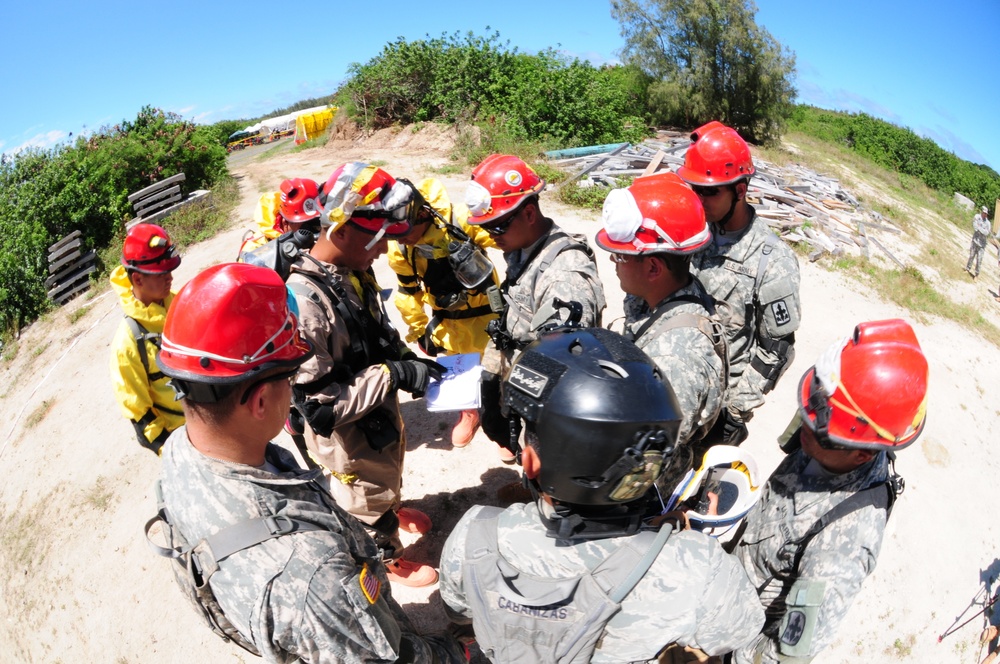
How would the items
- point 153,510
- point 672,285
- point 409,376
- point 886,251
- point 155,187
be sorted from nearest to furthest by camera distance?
point 672,285, point 409,376, point 153,510, point 886,251, point 155,187

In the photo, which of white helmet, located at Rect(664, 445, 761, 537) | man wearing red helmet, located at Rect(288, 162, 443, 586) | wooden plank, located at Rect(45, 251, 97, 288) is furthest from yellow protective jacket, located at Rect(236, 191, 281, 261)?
wooden plank, located at Rect(45, 251, 97, 288)

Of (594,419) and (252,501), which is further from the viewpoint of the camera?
(252,501)

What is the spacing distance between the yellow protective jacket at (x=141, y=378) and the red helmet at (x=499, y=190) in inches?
86.0

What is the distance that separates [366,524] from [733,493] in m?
2.20

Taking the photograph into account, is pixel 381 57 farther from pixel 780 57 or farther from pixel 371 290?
pixel 371 290

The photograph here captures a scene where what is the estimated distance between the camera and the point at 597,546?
1.54 metres

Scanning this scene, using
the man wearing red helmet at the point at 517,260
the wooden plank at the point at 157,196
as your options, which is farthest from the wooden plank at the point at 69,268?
the man wearing red helmet at the point at 517,260

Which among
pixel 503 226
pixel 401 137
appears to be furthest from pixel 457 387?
pixel 401 137

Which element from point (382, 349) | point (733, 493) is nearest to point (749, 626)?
point (733, 493)

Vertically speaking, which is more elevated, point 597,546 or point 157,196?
point 597,546

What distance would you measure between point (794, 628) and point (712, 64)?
76.4 feet

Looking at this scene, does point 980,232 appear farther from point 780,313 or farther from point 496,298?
point 496,298

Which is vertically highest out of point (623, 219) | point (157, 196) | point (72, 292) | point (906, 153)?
point (623, 219)

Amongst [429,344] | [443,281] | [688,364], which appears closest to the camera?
[688,364]
